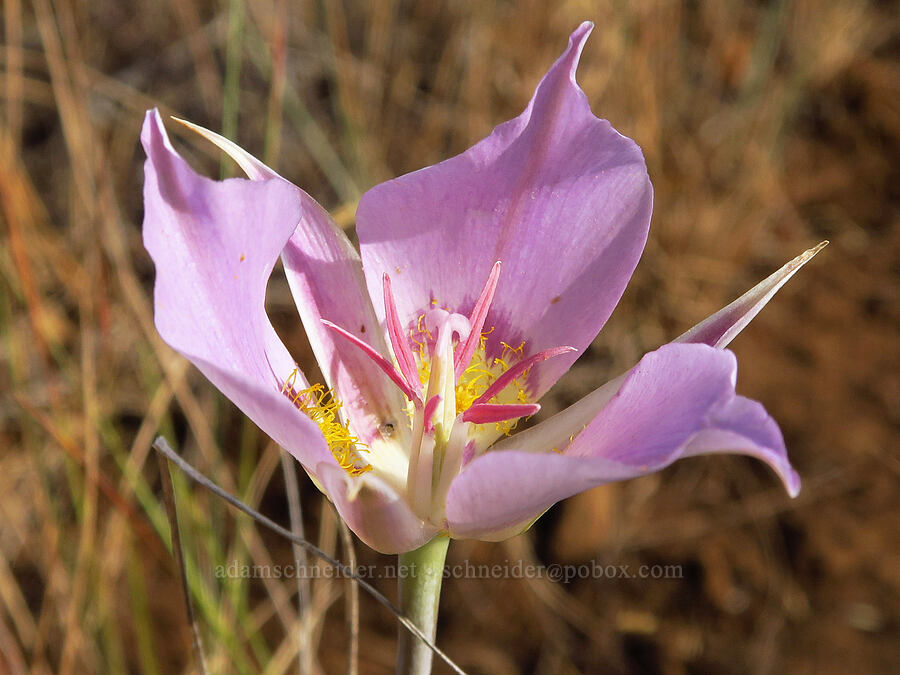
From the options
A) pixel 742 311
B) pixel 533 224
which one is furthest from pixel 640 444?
pixel 533 224

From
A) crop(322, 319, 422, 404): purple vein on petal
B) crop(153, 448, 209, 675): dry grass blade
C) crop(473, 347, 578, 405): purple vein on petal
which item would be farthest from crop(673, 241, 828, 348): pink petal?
crop(153, 448, 209, 675): dry grass blade

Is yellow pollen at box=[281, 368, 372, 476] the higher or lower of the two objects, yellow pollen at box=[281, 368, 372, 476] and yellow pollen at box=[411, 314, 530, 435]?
the higher

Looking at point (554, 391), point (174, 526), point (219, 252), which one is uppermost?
point (219, 252)

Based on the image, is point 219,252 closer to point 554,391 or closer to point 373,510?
point 373,510

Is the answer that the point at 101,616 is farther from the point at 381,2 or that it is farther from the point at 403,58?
the point at 403,58

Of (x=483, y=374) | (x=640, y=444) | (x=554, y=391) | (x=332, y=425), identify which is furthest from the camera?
(x=554, y=391)

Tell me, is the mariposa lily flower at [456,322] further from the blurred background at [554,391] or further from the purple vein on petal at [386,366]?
the blurred background at [554,391]

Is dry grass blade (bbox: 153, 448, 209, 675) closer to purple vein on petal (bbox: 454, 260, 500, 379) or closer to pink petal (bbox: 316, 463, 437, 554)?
pink petal (bbox: 316, 463, 437, 554)
